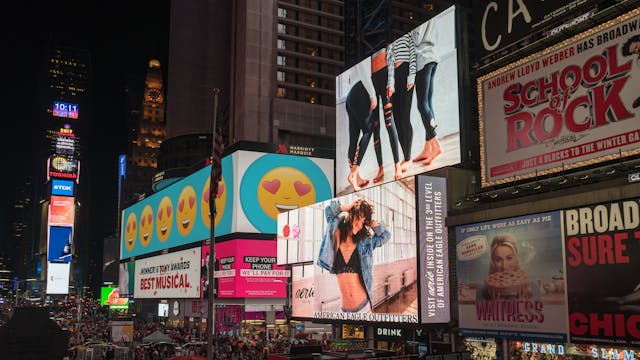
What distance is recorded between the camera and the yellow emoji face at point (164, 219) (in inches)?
3063

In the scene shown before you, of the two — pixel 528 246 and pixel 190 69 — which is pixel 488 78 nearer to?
pixel 528 246

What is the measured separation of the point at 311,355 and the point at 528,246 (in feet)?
32.8

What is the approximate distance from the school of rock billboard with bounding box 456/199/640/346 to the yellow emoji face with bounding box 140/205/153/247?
211 ft

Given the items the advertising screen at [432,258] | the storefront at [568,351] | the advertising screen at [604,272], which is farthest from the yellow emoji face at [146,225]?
the advertising screen at [604,272]

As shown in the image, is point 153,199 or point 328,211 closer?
point 328,211

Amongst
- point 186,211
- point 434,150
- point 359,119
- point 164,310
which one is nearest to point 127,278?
point 164,310

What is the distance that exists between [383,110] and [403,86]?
220 cm

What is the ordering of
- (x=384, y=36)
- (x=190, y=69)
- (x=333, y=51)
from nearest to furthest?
(x=384, y=36), (x=333, y=51), (x=190, y=69)

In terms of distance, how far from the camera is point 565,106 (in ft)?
84.0

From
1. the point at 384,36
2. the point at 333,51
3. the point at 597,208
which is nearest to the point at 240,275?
the point at 384,36

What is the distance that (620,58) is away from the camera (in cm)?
2344

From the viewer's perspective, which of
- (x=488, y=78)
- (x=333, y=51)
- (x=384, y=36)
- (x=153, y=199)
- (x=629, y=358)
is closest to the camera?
(x=629, y=358)

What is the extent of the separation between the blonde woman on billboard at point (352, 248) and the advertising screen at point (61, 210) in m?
136

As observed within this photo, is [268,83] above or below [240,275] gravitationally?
above
